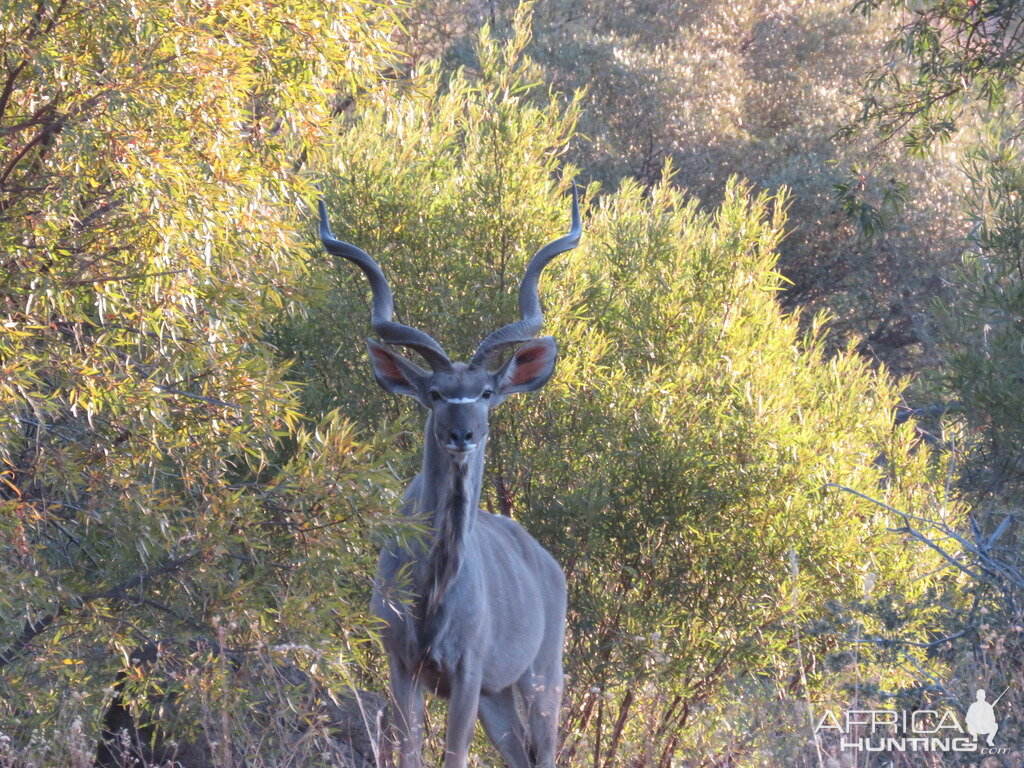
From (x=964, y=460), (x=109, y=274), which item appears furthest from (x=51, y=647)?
(x=964, y=460)

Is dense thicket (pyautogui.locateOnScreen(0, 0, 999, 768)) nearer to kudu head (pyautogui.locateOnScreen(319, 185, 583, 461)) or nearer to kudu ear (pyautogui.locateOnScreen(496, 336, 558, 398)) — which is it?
kudu head (pyautogui.locateOnScreen(319, 185, 583, 461))

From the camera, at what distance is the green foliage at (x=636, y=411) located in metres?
7.21

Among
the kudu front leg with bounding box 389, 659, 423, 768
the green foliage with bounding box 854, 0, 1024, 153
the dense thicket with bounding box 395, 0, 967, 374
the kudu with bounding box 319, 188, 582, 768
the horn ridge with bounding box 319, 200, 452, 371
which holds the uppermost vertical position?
the dense thicket with bounding box 395, 0, 967, 374

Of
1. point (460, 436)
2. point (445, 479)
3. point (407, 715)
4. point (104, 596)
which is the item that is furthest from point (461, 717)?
point (104, 596)

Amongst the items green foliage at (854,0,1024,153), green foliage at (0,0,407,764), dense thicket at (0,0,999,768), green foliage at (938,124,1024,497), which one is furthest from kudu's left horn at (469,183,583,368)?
green foliage at (854,0,1024,153)

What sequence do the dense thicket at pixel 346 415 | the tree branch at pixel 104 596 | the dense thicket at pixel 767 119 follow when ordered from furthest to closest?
1. the dense thicket at pixel 767 119
2. the tree branch at pixel 104 596
3. the dense thicket at pixel 346 415

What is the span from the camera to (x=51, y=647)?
4723 millimetres

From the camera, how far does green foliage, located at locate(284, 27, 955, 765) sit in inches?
284

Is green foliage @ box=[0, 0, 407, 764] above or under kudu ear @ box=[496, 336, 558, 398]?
under

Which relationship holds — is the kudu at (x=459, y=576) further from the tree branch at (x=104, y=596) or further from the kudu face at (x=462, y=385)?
the tree branch at (x=104, y=596)

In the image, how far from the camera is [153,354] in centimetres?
482

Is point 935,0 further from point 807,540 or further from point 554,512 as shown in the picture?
point 554,512

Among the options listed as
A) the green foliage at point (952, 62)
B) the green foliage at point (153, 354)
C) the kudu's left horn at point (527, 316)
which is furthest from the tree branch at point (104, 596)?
the green foliage at point (952, 62)

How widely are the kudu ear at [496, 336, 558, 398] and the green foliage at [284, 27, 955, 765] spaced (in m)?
1.39
